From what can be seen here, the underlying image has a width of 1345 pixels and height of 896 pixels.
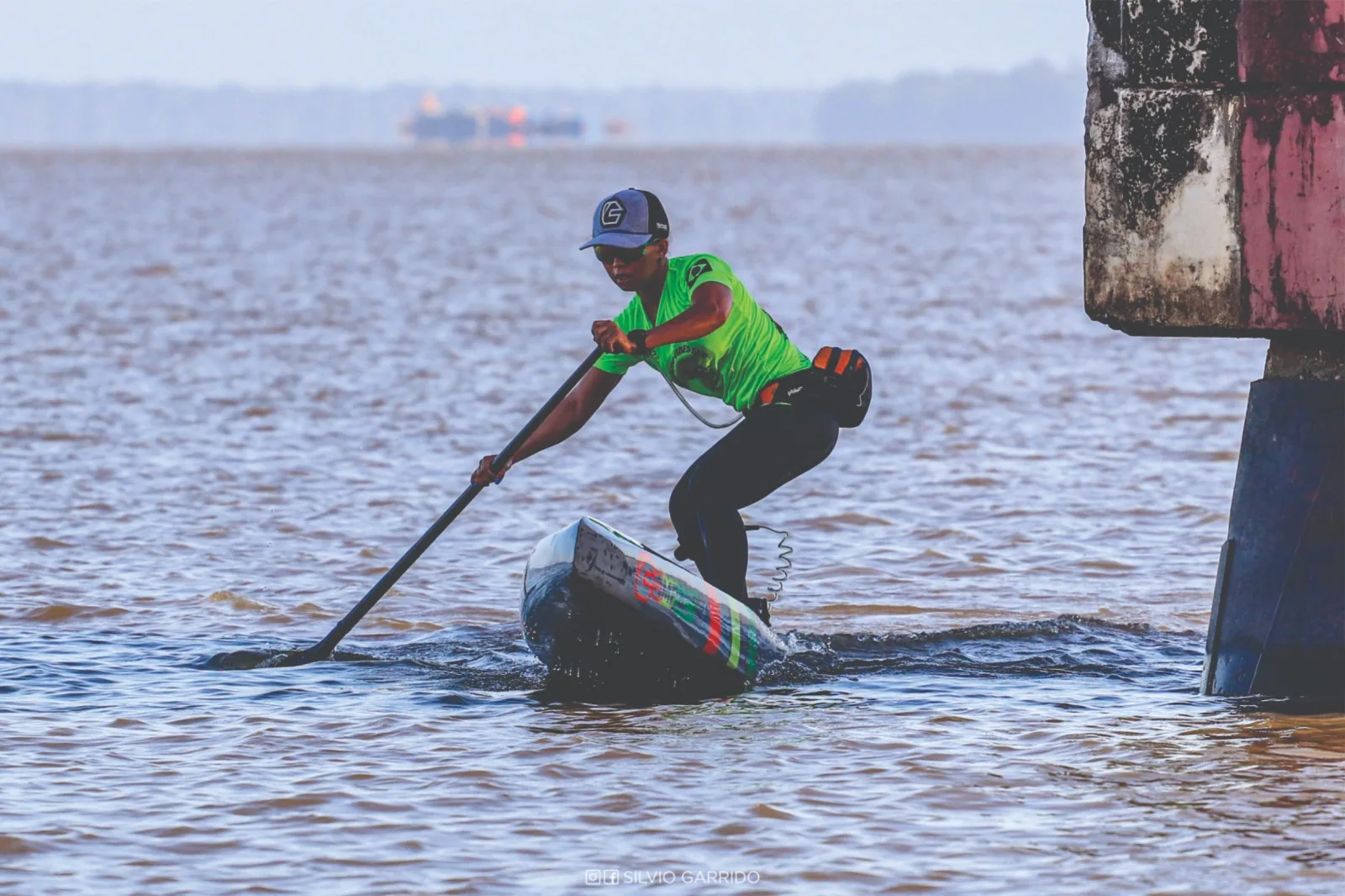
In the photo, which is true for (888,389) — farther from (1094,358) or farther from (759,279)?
(759,279)

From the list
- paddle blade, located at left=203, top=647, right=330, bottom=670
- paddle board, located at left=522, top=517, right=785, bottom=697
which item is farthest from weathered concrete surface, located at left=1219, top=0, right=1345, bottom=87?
paddle blade, located at left=203, top=647, right=330, bottom=670

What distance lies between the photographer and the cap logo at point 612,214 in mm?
7965

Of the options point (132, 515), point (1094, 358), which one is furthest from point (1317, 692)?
point (1094, 358)

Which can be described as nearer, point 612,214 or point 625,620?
point 612,214

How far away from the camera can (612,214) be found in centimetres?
798

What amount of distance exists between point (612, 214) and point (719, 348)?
62 centimetres

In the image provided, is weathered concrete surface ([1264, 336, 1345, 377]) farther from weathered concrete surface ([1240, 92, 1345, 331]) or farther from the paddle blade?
the paddle blade

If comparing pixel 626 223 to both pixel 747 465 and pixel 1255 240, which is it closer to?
pixel 747 465

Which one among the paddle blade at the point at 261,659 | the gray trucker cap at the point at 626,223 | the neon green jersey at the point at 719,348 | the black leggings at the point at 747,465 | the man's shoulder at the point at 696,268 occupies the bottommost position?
the paddle blade at the point at 261,659

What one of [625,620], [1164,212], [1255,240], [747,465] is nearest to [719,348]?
[747,465]

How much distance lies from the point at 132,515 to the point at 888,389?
27.1 ft

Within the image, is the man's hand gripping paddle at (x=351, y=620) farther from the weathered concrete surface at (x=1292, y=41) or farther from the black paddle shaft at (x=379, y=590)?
the weathered concrete surface at (x=1292, y=41)

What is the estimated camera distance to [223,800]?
6992 mm

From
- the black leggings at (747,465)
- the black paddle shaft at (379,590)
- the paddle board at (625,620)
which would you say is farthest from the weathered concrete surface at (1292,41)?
the black paddle shaft at (379,590)
